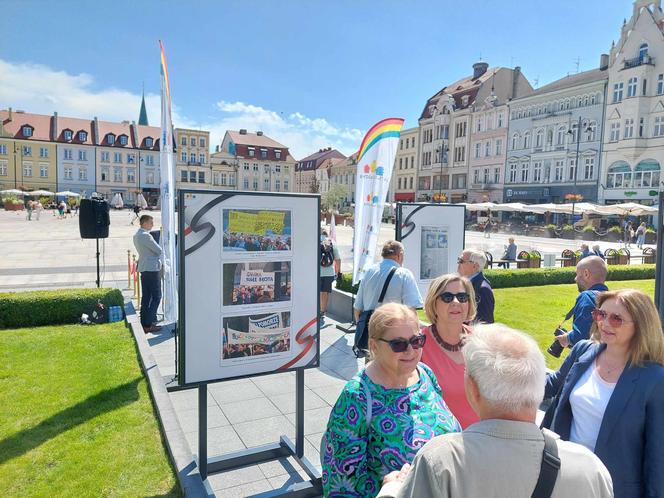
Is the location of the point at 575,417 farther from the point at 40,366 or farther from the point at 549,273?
the point at 549,273

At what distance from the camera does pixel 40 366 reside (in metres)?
6.63

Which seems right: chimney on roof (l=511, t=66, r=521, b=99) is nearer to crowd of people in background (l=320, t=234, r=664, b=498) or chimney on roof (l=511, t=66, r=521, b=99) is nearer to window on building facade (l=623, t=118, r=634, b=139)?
window on building facade (l=623, t=118, r=634, b=139)

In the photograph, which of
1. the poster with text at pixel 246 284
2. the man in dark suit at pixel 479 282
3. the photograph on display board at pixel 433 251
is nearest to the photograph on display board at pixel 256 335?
the poster with text at pixel 246 284

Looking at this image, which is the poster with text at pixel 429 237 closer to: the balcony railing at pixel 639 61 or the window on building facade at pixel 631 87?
the window on building facade at pixel 631 87

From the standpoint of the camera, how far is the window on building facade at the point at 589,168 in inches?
1757

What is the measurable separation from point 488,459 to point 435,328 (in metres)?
Result: 1.88

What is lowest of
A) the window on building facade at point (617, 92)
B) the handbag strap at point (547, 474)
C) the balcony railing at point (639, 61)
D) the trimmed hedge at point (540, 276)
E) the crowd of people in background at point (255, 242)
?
the trimmed hedge at point (540, 276)

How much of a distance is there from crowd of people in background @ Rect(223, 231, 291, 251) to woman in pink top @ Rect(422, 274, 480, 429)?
4.38ft

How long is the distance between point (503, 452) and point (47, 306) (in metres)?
9.49

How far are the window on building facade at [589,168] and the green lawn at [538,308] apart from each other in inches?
1327

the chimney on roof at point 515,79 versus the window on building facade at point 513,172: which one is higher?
the chimney on roof at point 515,79

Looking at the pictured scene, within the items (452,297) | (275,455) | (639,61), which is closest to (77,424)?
(275,455)

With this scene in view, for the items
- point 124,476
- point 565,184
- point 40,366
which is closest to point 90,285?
point 40,366

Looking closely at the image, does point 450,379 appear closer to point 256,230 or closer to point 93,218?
point 256,230
